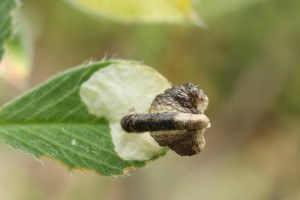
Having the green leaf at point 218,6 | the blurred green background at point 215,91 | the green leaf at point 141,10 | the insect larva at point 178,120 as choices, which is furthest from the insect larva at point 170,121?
the green leaf at point 218,6

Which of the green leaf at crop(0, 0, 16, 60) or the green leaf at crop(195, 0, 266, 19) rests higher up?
the green leaf at crop(195, 0, 266, 19)

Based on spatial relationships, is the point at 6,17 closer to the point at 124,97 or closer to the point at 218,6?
the point at 124,97

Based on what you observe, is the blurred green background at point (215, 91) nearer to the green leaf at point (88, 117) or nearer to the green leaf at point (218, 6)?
the green leaf at point (218, 6)

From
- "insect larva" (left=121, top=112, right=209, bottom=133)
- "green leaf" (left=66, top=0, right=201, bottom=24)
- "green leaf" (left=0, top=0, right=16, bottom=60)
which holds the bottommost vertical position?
"insect larva" (left=121, top=112, right=209, bottom=133)

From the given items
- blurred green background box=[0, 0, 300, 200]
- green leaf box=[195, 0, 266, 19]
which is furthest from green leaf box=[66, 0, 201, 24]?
green leaf box=[195, 0, 266, 19]

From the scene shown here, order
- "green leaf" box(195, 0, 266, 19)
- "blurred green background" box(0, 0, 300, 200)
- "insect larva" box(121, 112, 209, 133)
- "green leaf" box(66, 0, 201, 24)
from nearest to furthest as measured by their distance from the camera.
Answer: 1. "insect larva" box(121, 112, 209, 133)
2. "green leaf" box(66, 0, 201, 24)
3. "green leaf" box(195, 0, 266, 19)
4. "blurred green background" box(0, 0, 300, 200)

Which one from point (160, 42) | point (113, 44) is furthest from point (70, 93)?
point (113, 44)

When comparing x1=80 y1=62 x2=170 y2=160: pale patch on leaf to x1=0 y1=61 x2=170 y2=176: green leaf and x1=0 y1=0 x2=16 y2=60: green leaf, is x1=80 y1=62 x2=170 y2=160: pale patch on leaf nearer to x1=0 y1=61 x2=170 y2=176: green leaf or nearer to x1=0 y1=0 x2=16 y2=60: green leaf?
x1=0 y1=61 x2=170 y2=176: green leaf
